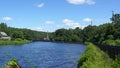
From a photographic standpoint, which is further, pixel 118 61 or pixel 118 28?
pixel 118 28

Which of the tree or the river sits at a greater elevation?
the tree

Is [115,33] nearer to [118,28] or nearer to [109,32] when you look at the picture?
[118,28]

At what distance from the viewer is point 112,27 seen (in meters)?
108

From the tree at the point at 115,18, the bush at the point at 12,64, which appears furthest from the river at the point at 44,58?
the tree at the point at 115,18

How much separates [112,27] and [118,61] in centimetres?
9931

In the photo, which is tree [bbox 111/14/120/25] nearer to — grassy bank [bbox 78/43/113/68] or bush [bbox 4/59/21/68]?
grassy bank [bbox 78/43/113/68]

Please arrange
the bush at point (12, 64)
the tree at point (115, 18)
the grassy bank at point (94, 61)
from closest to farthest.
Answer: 1. the bush at point (12, 64)
2. the grassy bank at point (94, 61)
3. the tree at point (115, 18)

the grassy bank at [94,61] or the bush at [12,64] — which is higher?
the bush at [12,64]

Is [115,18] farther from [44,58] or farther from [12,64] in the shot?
[12,64]

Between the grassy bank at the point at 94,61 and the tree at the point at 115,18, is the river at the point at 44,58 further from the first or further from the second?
the tree at the point at 115,18

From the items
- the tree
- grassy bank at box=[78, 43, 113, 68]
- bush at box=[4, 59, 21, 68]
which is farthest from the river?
the tree

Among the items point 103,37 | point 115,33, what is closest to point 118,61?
point 115,33

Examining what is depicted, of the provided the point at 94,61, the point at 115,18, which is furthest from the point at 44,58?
the point at 115,18

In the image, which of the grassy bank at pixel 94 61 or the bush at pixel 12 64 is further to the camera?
the grassy bank at pixel 94 61
